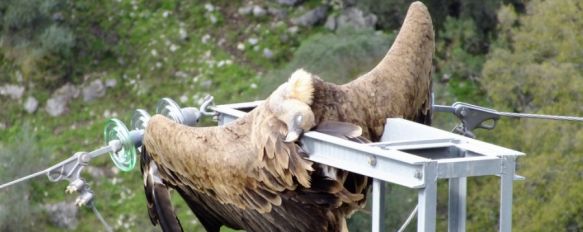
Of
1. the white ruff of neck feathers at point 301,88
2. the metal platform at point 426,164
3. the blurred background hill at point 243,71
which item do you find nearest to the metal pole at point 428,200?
the metal platform at point 426,164

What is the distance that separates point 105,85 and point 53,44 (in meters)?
1.62

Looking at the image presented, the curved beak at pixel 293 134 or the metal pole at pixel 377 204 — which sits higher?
the curved beak at pixel 293 134

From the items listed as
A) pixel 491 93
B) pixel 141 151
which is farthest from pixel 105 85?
pixel 141 151

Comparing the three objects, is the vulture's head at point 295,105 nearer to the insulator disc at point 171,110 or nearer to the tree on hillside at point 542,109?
the insulator disc at point 171,110

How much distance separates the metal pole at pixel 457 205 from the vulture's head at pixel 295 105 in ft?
2.80

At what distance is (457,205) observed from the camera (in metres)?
7.71

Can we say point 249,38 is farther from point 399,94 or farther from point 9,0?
point 399,94

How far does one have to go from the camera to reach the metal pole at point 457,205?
762cm

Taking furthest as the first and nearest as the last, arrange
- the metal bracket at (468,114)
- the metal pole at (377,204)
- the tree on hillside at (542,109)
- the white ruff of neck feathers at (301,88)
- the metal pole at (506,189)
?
the tree on hillside at (542,109)
the metal bracket at (468,114)
the white ruff of neck feathers at (301,88)
the metal pole at (377,204)
the metal pole at (506,189)

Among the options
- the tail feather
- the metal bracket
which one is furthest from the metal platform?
the metal bracket

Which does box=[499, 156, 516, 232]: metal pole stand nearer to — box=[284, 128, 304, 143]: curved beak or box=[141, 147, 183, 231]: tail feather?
box=[284, 128, 304, 143]: curved beak

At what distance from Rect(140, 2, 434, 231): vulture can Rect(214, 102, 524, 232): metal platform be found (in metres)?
0.19

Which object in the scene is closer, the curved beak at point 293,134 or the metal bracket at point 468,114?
the curved beak at point 293,134

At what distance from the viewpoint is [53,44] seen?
33719mm
